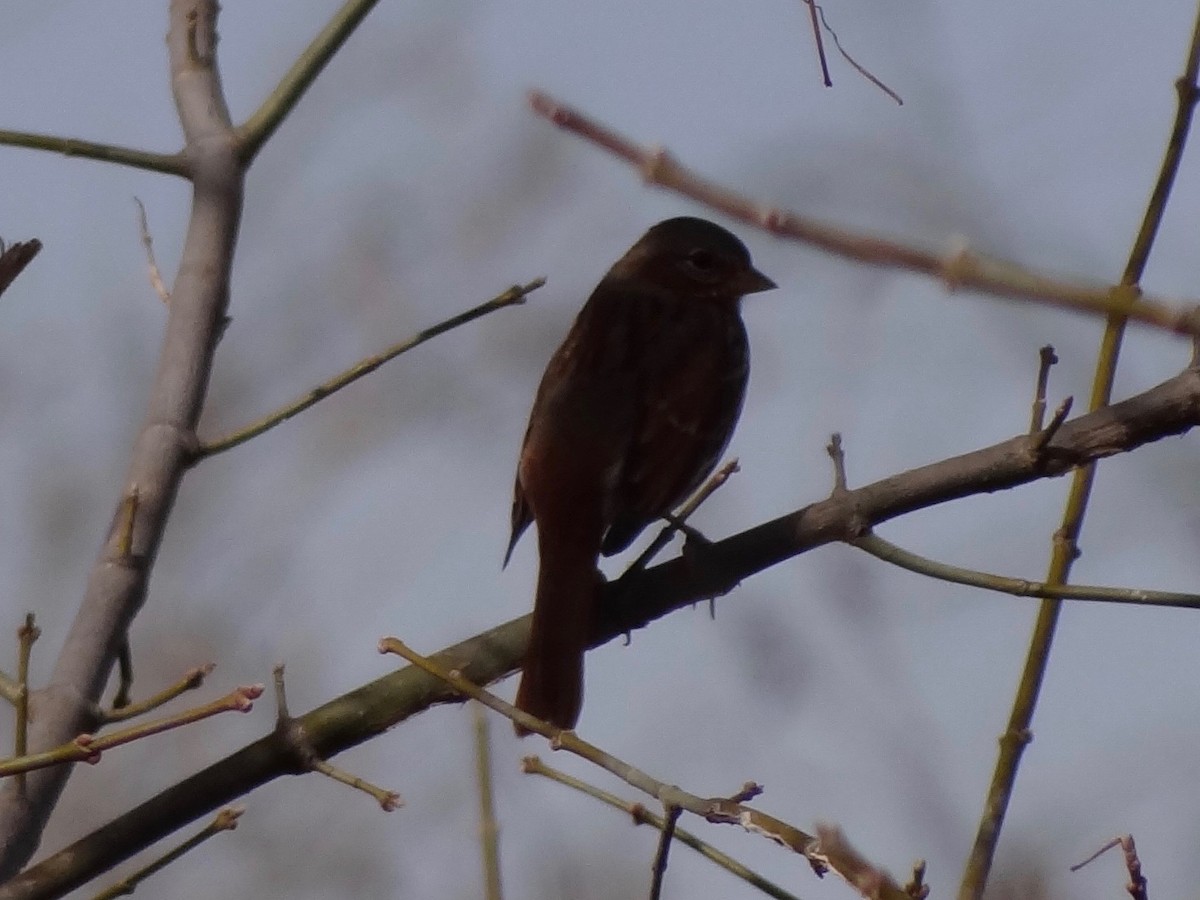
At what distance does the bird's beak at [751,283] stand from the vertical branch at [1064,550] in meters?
2.76

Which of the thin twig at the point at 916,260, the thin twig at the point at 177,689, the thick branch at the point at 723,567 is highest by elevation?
the thick branch at the point at 723,567

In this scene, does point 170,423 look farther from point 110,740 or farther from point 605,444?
point 605,444

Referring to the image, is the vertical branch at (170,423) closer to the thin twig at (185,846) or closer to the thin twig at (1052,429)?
the thin twig at (185,846)

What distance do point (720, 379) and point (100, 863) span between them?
234 cm

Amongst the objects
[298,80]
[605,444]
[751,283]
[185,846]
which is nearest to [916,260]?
[185,846]

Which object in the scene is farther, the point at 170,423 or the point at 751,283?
the point at 751,283

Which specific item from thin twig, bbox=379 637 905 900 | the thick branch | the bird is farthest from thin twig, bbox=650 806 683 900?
the bird

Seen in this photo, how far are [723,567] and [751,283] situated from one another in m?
2.37

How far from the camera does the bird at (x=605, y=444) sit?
3570 mm

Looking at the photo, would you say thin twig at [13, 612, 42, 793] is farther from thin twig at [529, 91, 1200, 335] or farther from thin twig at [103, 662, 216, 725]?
thin twig at [529, 91, 1200, 335]

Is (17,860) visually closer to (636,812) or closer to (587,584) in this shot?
(636,812)

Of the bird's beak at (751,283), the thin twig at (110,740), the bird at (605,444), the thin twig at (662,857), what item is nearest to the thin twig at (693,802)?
the thin twig at (662,857)

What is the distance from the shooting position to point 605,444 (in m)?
4.10

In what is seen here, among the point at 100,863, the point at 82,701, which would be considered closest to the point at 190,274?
the point at 82,701
